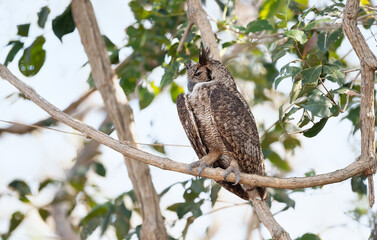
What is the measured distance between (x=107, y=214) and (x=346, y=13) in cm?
264

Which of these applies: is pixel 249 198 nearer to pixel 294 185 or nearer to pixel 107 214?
pixel 294 185

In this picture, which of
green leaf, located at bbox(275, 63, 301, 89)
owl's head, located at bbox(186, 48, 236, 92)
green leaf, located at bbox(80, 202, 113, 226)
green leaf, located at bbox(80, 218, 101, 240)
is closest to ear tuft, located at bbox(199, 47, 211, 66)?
owl's head, located at bbox(186, 48, 236, 92)

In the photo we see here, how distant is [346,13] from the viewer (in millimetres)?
2633

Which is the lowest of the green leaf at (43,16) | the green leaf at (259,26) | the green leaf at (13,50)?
the green leaf at (259,26)

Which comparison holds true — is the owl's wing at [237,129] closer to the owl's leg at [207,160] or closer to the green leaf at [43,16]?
the owl's leg at [207,160]

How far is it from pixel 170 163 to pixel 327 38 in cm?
128

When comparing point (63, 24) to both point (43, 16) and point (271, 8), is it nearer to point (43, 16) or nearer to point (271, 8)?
point (43, 16)

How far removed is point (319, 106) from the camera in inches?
103

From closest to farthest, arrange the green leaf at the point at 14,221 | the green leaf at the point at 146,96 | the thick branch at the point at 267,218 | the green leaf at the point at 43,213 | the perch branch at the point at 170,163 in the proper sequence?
1. the perch branch at the point at 170,163
2. the thick branch at the point at 267,218
3. the green leaf at the point at 146,96
4. the green leaf at the point at 14,221
5. the green leaf at the point at 43,213

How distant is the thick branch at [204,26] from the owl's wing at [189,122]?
1.69ft

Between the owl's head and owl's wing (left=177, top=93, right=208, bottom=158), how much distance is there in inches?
12.6

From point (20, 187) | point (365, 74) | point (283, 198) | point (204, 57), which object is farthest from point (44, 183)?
point (365, 74)

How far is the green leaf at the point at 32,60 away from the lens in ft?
12.5

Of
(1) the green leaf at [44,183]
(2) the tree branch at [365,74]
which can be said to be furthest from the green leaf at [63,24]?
(2) the tree branch at [365,74]
